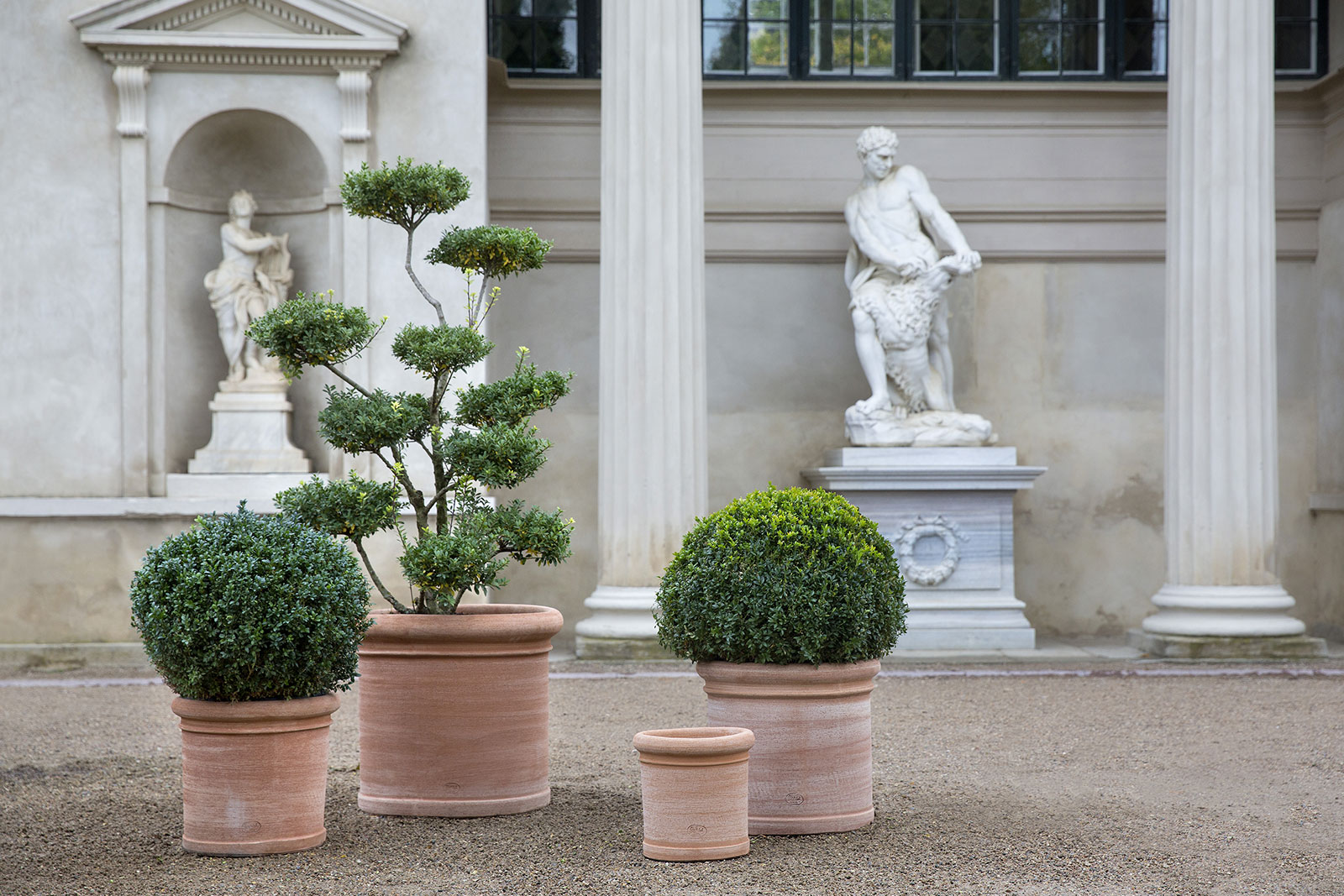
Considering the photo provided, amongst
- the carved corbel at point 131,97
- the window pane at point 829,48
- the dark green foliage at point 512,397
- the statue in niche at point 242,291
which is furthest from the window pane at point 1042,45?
the dark green foliage at point 512,397

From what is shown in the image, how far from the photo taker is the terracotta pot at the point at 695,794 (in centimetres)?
498

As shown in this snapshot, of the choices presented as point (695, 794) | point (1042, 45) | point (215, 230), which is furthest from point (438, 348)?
point (1042, 45)

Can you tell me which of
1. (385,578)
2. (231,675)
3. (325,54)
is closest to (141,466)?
(385,578)

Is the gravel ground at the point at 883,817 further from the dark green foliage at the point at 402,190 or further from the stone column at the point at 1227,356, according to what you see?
the dark green foliage at the point at 402,190

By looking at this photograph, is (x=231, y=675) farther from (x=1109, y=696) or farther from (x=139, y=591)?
(x=1109, y=696)

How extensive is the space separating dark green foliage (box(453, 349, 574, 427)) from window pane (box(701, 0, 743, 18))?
8602 millimetres

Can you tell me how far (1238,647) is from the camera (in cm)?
1070

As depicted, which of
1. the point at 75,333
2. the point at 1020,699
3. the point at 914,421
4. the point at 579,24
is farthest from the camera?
the point at 579,24

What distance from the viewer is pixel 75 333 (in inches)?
433

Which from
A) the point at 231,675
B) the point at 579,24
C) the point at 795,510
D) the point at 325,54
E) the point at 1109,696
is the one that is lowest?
the point at 1109,696

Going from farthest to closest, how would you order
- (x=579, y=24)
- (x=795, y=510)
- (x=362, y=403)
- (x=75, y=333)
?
(x=579, y=24) < (x=75, y=333) < (x=362, y=403) < (x=795, y=510)

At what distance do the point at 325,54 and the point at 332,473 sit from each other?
3197 millimetres

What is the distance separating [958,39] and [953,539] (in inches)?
204

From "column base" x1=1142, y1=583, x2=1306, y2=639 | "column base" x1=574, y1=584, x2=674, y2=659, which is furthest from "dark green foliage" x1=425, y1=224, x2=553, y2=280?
"column base" x1=1142, y1=583, x2=1306, y2=639
